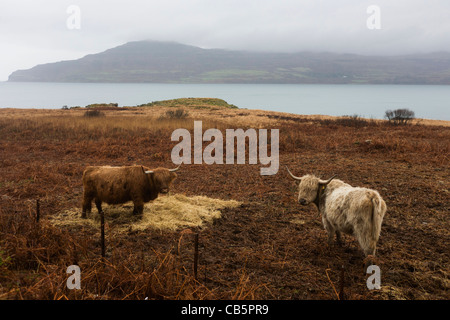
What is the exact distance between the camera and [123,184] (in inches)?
264

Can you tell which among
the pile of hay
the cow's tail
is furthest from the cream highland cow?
the pile of hay

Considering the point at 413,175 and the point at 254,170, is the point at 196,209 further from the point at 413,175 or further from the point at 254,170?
the point at 413,175

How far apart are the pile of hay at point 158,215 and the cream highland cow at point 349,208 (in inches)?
95.1

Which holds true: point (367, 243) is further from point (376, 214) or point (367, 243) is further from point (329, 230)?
point (329, 230)

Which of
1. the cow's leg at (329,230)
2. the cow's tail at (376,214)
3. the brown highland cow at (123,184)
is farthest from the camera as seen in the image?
the brown highland cow at (123,184)

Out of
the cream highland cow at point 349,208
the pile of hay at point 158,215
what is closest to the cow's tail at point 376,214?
the cream highland cow at point 349,208

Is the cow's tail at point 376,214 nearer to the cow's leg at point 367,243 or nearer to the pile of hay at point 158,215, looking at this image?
the cow's leg at point 367,243

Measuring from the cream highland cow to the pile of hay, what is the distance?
2416 millimetres

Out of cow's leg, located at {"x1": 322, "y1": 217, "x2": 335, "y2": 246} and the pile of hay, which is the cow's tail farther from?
the pile of hay

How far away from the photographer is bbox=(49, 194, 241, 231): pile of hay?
6.27m

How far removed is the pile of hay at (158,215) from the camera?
6.27 meters

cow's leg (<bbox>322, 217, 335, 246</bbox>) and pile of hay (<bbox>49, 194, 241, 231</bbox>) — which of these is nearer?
cow's leg (<bbox>322, 217, 335, 246</bbox>)

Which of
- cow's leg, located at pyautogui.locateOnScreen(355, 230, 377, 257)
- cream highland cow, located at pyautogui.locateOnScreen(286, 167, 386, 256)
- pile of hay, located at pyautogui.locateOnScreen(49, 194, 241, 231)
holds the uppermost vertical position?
cream highland cow, located at pyautogui.locateOnScreen(286, 167, 386, 256)
